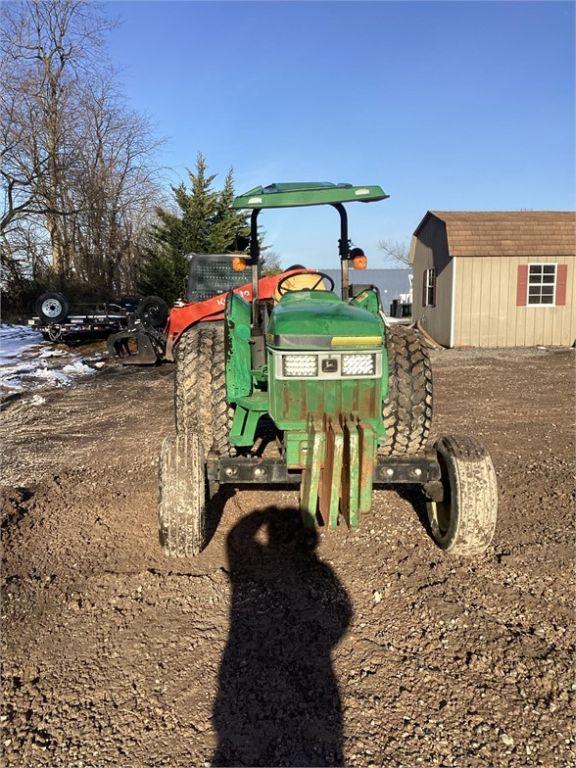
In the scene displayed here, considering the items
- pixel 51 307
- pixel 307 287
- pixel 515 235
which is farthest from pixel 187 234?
pixel 307 287

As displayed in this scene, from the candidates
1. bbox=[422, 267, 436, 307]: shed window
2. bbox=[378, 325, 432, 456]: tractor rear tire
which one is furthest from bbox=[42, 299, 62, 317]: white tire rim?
bbox=[378, 325, 432, 456]: tractor rear tire

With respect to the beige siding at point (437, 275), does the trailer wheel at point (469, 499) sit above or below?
below

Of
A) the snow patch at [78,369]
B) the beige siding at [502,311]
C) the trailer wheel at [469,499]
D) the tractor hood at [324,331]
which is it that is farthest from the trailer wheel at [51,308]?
the trailer wheel at [469,499]

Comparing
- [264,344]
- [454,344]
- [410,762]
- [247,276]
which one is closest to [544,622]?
[410,762]

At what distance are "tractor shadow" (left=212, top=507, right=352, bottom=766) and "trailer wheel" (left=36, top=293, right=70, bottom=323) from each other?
12059 millimetres

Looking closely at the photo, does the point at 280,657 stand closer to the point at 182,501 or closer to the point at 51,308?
the point at 182,501

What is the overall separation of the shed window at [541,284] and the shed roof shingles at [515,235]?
1.33 ft

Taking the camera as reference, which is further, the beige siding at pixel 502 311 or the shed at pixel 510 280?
the beige siding at pixel 502 311

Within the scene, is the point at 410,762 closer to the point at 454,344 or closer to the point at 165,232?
the point at 454,344

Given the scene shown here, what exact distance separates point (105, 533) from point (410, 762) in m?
2.56

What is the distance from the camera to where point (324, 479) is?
324cm

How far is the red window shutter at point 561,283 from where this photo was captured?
1517 centimetres

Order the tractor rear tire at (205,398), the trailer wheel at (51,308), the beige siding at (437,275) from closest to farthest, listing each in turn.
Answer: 1. the tractor rear tire at (205,398)
2. the trailer wheel at (51,308)
3. the beige siding at (437,275)

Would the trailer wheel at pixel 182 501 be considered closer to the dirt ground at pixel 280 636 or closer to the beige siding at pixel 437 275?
the dirt ground at pixel 280 636
